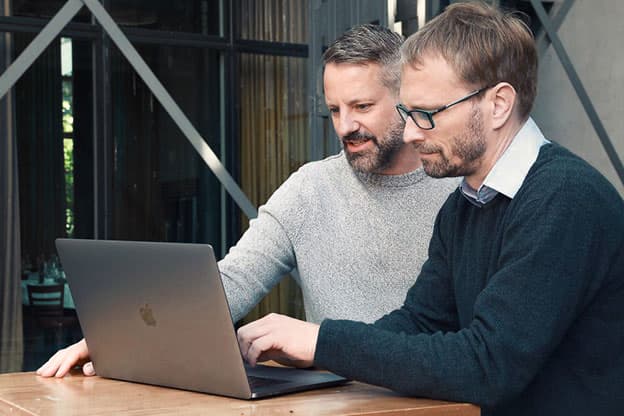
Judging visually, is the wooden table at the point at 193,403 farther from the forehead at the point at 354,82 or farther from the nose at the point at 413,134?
the forehead at the point at 354,82

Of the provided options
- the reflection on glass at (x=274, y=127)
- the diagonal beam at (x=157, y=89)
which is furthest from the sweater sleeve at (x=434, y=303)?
the reflection on glass at (x=274, y=127)

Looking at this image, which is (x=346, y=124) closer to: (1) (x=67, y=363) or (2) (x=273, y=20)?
(1) (x=67, y=363)

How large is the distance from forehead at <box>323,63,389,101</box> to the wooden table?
0.75 m

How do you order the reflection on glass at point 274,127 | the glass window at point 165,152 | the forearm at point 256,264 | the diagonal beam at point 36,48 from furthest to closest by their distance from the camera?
the reflection on glass at point 274,127, the glass window at point 165,152, the diagonal beam at point 36,48, the forearm at point 256,264

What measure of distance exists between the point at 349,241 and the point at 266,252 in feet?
0.57

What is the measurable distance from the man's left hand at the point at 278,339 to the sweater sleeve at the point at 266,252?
1.82 feet

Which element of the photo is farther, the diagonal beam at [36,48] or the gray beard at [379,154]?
the diagonal beam at [36,48]

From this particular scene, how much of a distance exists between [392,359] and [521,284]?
0.20 metres

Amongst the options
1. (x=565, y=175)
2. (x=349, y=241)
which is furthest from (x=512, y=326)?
(x=349, y=241)

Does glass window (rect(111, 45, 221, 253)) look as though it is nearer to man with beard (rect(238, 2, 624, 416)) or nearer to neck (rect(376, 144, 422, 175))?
neck (rect(376, 144, 422, 175))

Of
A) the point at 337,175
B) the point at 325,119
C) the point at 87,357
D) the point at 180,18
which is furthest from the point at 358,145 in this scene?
the point at 180,18

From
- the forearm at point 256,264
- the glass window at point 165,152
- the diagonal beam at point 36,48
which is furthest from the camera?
the glass window at point 165,152

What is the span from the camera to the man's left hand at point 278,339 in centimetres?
158

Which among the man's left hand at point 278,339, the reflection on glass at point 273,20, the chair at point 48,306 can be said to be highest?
the reflection on glass at point 273,20
